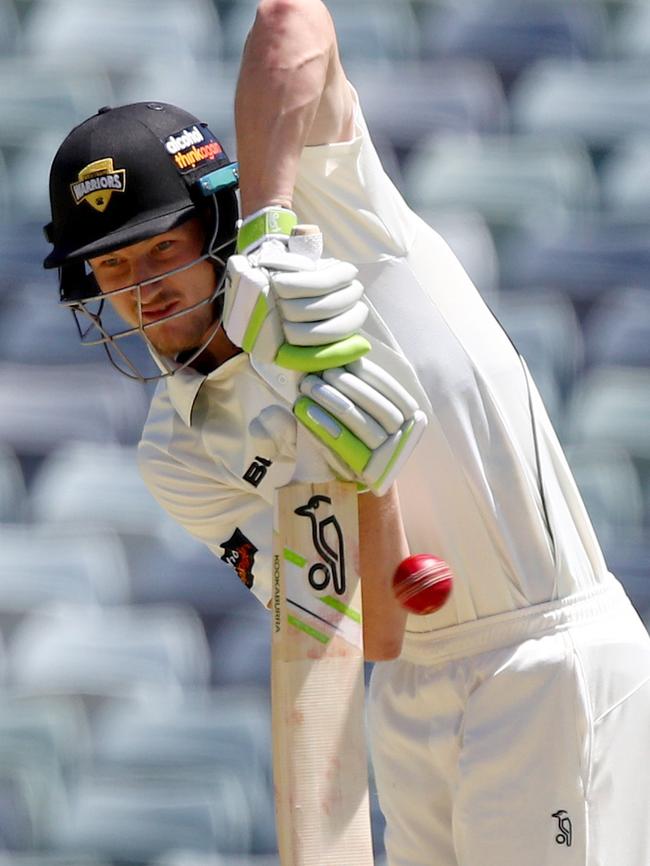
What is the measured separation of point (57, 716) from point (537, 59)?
172cm

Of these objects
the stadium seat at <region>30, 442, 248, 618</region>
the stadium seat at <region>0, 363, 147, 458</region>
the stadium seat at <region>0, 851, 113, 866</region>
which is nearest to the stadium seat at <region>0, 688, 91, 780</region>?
the stadium seat at <region>0, 851, 113, 866</region>

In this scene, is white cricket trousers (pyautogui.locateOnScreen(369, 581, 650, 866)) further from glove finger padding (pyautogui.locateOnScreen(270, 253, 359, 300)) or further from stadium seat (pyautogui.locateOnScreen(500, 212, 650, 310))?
stadium seat (pyautogui.locateOnScreen(500, 212, 650, 310))

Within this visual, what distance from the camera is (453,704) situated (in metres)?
1.92

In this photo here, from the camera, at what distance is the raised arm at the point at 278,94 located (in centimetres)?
164

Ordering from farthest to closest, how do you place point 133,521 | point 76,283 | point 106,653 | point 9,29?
1. point 9,29
2. point 133,521
3. point 106,653
4. point 76,283

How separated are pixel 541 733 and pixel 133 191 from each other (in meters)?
0.80

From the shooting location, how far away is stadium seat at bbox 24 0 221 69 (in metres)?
3.48

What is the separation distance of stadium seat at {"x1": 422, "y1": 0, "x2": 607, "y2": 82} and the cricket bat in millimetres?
2074

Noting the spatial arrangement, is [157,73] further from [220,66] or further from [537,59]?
[537,59]

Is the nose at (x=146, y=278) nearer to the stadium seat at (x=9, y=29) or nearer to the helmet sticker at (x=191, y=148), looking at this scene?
the helmet sticker at (x=191, y=148)

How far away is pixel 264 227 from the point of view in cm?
A: 159

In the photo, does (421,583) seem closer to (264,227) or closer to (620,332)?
(264,227)

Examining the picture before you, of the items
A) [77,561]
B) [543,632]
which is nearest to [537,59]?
[77,561]

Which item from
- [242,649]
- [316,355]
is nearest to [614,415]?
[242,649]
